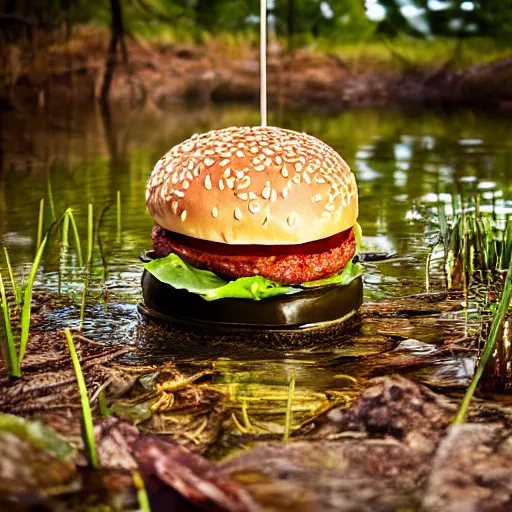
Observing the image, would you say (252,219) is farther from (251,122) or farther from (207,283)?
(251,122)

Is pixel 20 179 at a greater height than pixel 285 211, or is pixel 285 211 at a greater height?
pixel 285 211

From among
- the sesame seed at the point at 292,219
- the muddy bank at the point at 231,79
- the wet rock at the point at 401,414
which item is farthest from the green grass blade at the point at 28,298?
the muddy bank at the point at 231,79

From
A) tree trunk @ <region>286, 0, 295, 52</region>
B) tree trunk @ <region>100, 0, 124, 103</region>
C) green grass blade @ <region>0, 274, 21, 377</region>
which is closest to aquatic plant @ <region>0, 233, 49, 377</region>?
green grass blade @ <region>0, 274, 21, 377</region>

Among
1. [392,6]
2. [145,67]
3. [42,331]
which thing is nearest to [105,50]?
[145,67]

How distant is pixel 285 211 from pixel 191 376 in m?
0.70

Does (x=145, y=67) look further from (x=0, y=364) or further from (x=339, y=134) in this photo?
(x=0, y=364)

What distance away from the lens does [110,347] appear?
111 inches

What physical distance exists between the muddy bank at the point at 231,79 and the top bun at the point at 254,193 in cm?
1706

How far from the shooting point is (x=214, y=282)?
3.05 metres

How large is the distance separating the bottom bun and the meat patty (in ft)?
0.21

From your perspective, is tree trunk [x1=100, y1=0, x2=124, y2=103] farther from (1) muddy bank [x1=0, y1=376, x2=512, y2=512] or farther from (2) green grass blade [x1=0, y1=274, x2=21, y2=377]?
(1) muddy bank [x1=0, y1=376, x2=512, y2=512]

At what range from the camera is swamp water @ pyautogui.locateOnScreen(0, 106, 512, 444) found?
8.41 ft

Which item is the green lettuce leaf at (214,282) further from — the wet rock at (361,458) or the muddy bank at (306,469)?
the muddy bank at (306,469)

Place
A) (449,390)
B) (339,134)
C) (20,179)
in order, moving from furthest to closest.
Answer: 1. (339,134)
2. (20,179)
3. (449,390)
